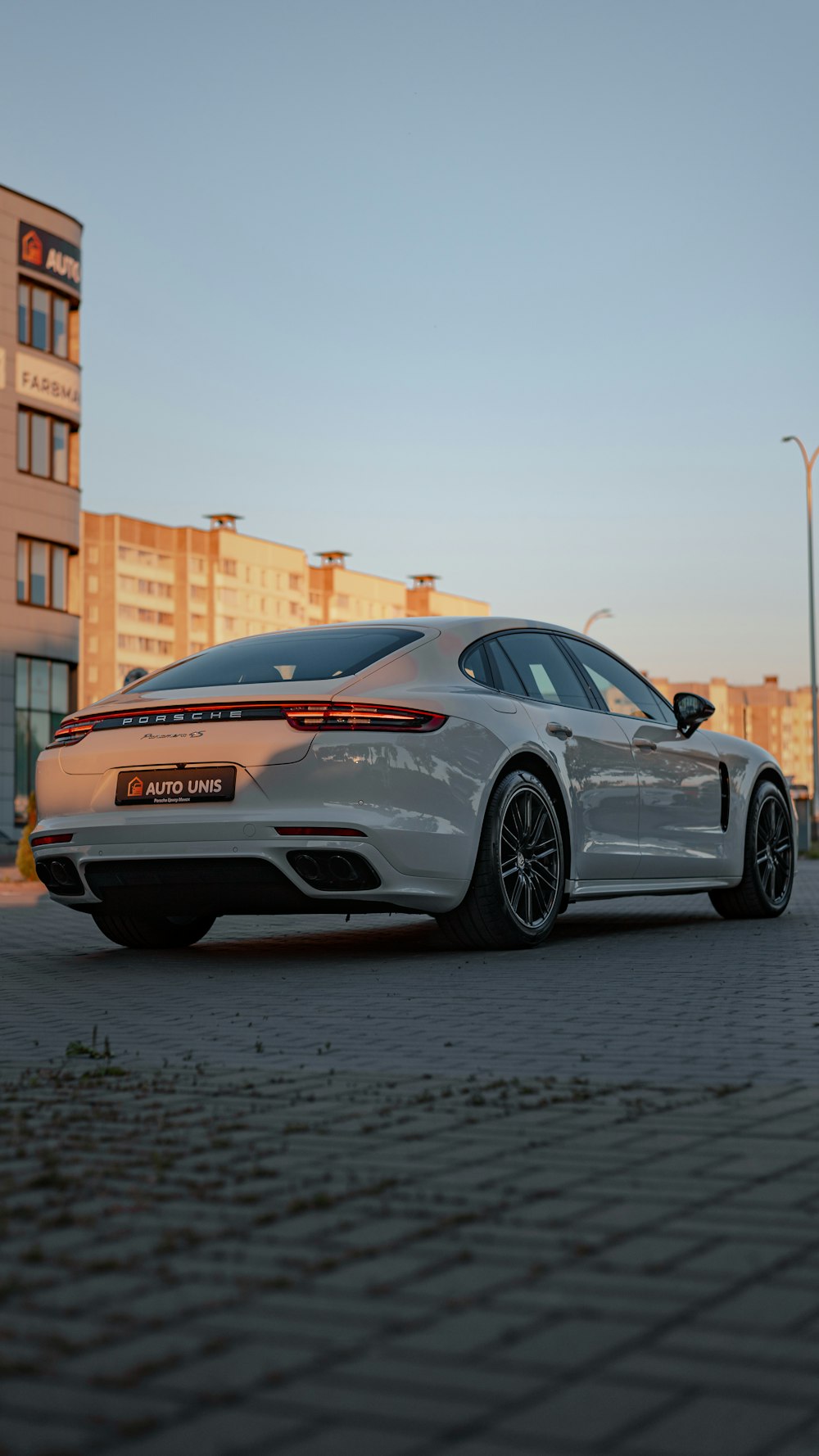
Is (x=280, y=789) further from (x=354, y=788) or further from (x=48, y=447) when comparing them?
(x=48, y=447)

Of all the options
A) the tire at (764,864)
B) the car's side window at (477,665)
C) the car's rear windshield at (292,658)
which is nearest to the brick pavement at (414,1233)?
the car's rear windshield at (292,658)

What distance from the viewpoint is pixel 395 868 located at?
7.27 m

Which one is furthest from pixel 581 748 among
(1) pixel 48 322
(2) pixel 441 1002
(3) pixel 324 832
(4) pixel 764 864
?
(1) pixel 48 322

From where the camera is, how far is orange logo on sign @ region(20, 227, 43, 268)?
50.3m

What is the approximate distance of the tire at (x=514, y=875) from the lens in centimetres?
771

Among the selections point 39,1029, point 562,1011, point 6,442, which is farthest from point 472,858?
point 6,442

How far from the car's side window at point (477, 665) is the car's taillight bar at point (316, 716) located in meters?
0.59

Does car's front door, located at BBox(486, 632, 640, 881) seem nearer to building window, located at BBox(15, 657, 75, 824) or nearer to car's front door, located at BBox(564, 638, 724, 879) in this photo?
car's front door, located at BBox(564, 638, 724, 879)

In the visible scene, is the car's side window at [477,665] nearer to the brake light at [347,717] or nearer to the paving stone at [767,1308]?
the brake light at [347,717]

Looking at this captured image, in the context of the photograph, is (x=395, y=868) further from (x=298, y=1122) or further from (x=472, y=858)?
(x=298, y=1122)

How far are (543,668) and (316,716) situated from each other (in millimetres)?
1831

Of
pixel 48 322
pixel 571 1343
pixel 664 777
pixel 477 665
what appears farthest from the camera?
pixel 48 322

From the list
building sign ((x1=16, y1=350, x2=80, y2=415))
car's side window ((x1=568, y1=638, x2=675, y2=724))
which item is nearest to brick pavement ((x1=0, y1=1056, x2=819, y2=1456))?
car's side window ((x1=568, y1=638, x2=675, y2=724))

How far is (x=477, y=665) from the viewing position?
8188mm
